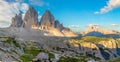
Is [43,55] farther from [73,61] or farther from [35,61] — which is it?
[73,61]

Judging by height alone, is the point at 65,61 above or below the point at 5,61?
below

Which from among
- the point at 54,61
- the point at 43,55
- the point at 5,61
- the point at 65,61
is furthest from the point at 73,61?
the point at 5,61

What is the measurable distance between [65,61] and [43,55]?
123 ft

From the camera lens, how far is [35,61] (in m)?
140

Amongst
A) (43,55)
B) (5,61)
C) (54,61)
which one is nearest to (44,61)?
(43,55)

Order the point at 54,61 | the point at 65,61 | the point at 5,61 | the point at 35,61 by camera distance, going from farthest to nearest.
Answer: the point at 65,61
the point at 54,61
the point at 35,61
the point at 5,61

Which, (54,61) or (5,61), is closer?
(5,61)

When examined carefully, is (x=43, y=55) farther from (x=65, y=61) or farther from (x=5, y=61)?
(x=5, y=61)

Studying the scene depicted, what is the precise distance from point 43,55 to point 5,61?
5705 cm

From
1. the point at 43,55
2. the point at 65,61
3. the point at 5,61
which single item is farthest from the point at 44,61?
the point at 5,61

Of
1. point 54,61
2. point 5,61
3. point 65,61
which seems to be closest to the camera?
point 5,61

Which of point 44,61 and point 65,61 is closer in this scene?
point 44,61

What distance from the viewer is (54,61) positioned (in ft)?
538

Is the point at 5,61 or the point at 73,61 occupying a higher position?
the point at 5,61
